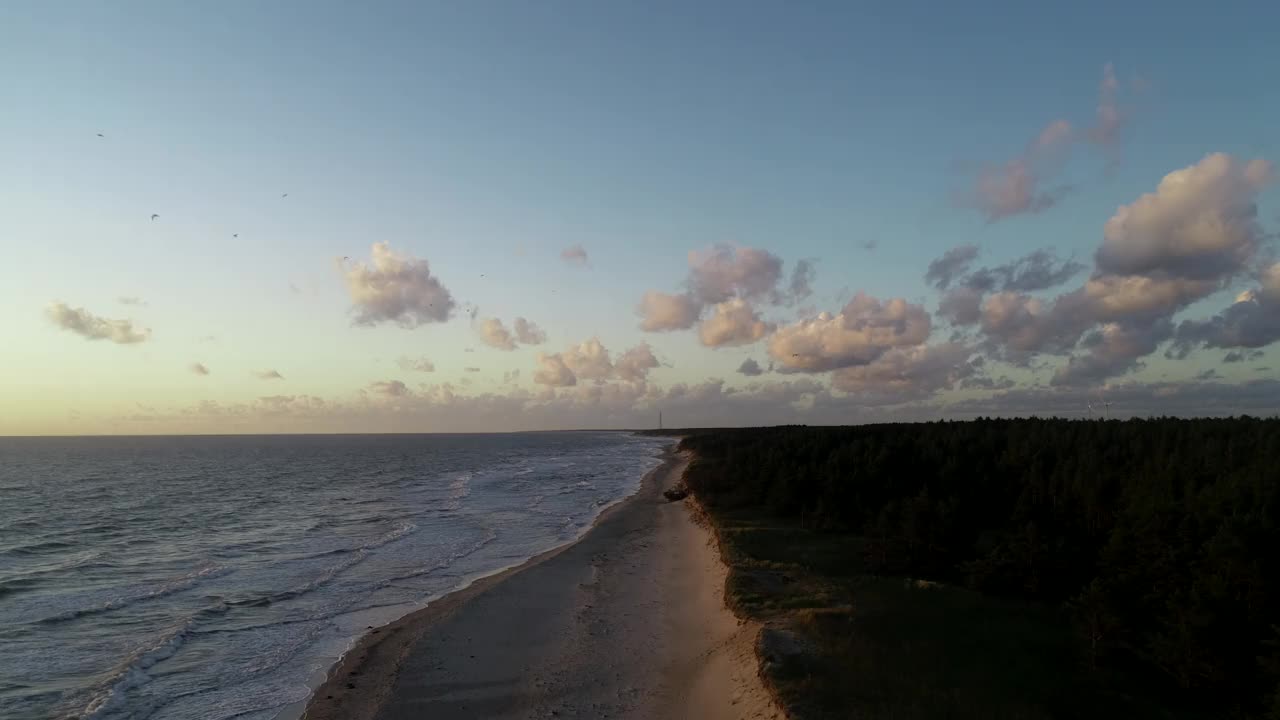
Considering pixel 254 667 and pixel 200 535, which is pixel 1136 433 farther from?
pixel 200 535

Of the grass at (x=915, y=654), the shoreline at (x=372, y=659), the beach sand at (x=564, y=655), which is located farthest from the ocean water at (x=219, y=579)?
the grass at (x=915, y=654)

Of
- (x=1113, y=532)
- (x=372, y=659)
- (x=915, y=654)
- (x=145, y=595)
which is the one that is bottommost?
(x=145, y=595)

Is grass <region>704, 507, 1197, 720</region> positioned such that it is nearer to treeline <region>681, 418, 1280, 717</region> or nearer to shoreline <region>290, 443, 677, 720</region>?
treeline <region>681, 418, 1280, 717</region>

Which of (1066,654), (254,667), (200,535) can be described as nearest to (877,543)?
(1066,654)

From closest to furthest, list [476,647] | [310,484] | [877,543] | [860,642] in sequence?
[860,642] < [476,647] < [877,543] < [310,484]

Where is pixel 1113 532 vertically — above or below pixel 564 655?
above

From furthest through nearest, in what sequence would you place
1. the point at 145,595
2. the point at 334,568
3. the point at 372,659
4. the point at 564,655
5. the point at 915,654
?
1. the point at 334,568
2. the point at 145,595
3. the point at 564,655
4. the point at 372,659
5. the point at 915,654

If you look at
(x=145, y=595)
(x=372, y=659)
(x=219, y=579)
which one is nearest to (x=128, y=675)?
(x=372, y=659)

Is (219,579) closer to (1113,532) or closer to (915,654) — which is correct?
(915,654)
